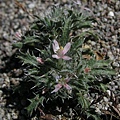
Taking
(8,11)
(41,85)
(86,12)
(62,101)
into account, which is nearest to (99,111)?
(62,101)

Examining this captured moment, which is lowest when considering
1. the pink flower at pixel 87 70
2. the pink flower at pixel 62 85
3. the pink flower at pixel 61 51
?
the pink flower at pixel 62 85

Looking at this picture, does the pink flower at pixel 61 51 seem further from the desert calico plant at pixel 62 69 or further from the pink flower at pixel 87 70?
the pink flower at pixel 87 70

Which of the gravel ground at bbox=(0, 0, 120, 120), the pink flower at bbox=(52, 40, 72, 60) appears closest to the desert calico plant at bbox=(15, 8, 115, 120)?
the pink flower at bbox=(52, 40, 72, 60)

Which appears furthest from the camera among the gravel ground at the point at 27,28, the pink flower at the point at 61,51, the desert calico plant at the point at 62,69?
the gravel ground at the point at 27,28

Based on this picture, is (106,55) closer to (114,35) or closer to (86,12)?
(114,35)

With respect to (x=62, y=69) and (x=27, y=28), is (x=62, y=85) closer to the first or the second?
(x=62, y=69)

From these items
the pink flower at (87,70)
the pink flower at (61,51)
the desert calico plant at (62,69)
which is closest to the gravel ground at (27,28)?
the desert calico plant at (62,69)

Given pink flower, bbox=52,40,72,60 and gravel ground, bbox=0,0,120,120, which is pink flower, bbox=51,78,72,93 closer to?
pink flower, bbox=52,40,72,60

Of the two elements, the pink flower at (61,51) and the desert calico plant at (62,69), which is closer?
the pink flower at (61,51)
